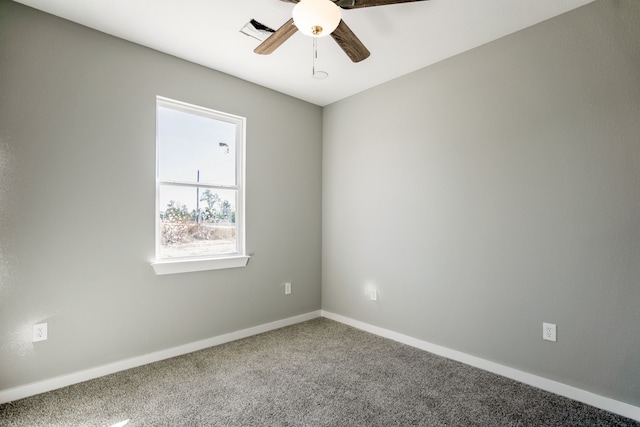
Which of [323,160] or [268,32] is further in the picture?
[323,160]

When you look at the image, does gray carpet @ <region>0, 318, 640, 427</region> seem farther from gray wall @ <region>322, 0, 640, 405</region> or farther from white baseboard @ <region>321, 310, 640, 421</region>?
gray wall @ <region>322, 0, 640, 405</region>

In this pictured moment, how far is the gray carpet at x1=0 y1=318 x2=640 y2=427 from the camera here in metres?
1.92

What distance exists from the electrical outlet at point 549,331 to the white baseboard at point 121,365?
7.78 ft

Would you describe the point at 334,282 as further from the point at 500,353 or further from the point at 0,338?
the point at 0,338

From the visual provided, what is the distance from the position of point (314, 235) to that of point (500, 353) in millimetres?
2177

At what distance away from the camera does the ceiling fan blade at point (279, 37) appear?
1849mm

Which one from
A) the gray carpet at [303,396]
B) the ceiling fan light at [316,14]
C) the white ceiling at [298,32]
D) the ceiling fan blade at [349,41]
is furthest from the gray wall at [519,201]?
the ceiling fan light at [316,14]

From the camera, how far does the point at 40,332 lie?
219cm

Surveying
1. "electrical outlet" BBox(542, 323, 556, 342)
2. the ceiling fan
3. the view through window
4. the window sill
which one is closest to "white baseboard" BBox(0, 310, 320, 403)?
the window sill

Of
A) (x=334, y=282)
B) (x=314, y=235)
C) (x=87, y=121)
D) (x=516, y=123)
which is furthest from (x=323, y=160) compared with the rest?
(x=87, y=121)

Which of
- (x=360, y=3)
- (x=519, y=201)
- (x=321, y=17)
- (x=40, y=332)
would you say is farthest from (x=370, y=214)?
(x=40, y=332)

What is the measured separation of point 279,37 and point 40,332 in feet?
8.16

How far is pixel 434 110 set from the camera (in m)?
2.92

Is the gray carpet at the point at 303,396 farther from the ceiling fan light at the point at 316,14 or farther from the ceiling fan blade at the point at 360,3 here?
the ceiling fan blade at the point at 360,3
